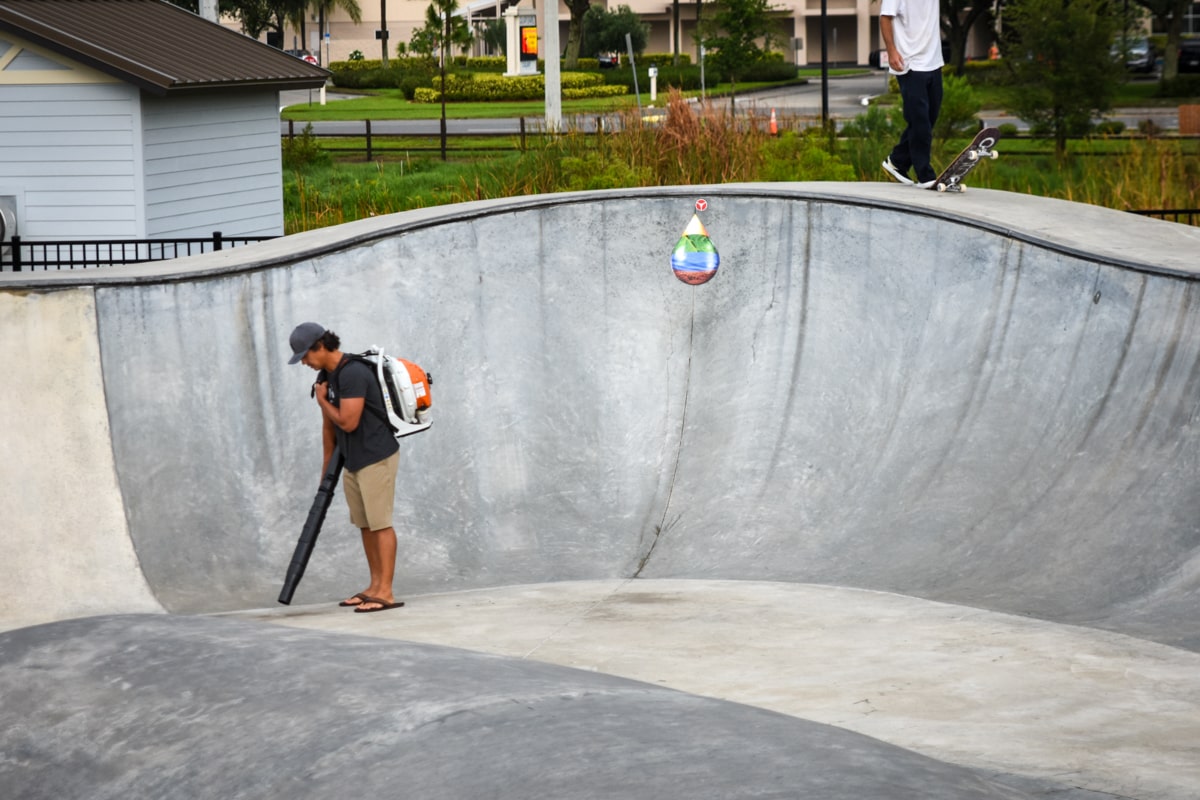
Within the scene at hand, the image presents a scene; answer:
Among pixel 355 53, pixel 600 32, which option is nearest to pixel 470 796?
pixel 600 32

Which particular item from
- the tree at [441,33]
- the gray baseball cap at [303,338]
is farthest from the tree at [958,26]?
the gray baseball cap at [303,338]

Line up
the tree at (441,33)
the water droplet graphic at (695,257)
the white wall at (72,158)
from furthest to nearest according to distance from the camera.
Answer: the tree at (441,33) < the white wall at (72,158) < the water droplet graphic at (695,257)

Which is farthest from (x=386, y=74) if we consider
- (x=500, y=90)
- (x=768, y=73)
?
(x=768, y=73)

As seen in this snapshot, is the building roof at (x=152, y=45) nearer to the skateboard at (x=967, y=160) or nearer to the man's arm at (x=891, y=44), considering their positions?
the man's arm at (x=891, y=44)

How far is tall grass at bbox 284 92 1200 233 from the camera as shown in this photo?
42.8 ft

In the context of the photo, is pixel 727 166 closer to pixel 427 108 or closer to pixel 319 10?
pixel 427 108

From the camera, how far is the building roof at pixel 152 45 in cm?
1259

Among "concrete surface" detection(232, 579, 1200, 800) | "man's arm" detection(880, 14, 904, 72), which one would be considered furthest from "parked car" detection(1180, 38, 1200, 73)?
"concrete surface" detection(232, 579, 1200, 800)

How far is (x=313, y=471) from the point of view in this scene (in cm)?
843

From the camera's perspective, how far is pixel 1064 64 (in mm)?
18828

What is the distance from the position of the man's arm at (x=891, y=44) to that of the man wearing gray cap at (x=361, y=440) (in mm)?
4693

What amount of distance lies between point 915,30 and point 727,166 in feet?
13.4

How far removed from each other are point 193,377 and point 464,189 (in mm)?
6414

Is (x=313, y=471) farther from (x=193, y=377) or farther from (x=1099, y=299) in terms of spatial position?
(x=1099, y=299)
